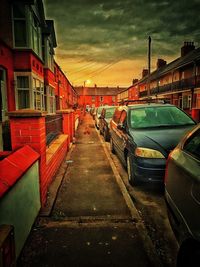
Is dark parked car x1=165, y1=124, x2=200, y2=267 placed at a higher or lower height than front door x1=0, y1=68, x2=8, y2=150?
lower

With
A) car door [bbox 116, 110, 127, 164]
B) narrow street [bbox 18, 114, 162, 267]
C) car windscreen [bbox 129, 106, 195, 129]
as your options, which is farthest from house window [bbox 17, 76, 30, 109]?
narrow street [bbox 18, 114, 162, 267]

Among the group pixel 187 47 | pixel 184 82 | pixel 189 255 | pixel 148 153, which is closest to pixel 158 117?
pixel 148 153

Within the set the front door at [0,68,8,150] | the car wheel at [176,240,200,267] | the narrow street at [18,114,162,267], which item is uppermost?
the front door at [0,68,8,150]

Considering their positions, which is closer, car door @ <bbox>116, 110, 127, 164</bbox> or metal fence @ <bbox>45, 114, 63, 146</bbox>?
car door @ <bbox>116, 110, 127, 164</bbox>

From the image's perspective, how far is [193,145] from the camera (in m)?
2.43

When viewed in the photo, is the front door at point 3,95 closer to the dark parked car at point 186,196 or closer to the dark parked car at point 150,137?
the dark parked car at point 150,137

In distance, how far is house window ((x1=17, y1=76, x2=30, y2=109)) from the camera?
11.5m

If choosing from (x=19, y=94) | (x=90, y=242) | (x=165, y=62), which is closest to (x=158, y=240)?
(x=90, y=242)

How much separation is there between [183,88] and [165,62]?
16.6 m

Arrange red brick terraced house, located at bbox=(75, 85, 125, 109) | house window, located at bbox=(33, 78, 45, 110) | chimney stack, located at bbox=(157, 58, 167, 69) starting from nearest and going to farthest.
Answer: house window, located at bbox=(33, 78, 45, 110), chimney stack, located at bbox=(157, 58, 167, 69), red brick terraced house, located at bbox=(75, 85, 125, 109)

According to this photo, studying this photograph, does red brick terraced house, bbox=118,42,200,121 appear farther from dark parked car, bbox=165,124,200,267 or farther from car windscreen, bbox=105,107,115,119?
dark parked car, bbox=165,124,200,267

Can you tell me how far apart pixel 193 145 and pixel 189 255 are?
116 cm

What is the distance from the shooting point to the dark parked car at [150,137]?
409 centimetres

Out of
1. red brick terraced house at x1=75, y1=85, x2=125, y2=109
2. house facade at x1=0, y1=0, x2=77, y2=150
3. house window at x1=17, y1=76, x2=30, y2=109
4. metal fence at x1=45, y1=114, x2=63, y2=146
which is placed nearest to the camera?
metal fence at x1=45, y1=114, x2=63, y2=146
